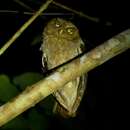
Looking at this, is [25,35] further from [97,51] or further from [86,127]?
[97,51]

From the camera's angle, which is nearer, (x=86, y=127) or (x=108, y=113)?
(x=86, y=127)

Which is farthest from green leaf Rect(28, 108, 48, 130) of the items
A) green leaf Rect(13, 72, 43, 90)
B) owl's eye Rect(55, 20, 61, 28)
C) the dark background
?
owl's eye Rect(55, 20, 61, 28)

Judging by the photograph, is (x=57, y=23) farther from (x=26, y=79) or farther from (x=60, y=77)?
(x=60, y=77)

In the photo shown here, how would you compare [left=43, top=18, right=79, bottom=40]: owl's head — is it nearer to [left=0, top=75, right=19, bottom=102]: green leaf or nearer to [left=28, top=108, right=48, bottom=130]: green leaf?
[left=0, top=75, right=19, bottom=102]: green leaf

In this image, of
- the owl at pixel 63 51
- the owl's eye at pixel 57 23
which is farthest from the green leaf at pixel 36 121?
the owl's eye at pixel 57 23

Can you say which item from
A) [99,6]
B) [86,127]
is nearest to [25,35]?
[99,6]

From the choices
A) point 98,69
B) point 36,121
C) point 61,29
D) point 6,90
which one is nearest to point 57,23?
point 61,29
